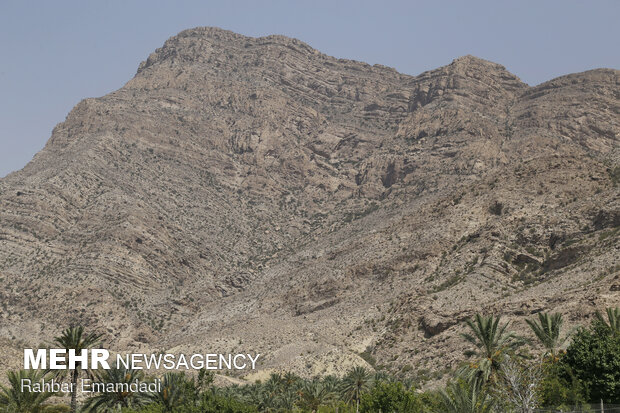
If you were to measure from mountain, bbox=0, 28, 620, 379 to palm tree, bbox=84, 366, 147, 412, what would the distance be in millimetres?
32592

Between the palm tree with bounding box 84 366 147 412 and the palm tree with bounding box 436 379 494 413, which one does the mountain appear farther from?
the palm tree with bounding box 84 366 147 412

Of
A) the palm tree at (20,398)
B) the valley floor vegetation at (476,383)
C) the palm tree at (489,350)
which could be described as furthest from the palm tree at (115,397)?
the palm tree at (489,350)

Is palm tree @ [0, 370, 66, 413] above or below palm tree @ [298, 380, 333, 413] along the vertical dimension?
above

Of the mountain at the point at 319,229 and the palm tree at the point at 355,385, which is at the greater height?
the mountain at the point at 319,229

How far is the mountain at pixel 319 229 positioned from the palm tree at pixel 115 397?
32.6 metres

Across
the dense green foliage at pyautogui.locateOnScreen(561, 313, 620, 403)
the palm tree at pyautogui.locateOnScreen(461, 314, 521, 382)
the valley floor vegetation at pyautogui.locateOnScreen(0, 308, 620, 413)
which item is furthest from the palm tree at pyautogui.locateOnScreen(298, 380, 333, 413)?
the dense green foliage at pyautogui.locateOnScreen(561, 313, 620, 403)

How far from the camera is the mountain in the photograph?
291 feet

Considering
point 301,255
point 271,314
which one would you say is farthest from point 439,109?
point 271,314

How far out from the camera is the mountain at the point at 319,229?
8862cm

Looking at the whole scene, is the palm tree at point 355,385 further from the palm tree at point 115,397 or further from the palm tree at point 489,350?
the palm tree at point 115,397

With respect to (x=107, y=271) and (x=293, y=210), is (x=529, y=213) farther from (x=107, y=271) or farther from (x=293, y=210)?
(x=293, y=210)

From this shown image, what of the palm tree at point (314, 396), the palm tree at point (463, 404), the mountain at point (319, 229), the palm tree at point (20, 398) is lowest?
the palm tree at point (463, 404)

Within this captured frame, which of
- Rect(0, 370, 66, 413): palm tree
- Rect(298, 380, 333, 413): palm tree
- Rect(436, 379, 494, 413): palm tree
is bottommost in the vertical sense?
Rect(436, 379, 494, 413): palm tree

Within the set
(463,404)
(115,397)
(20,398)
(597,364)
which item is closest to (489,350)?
(597,364)
